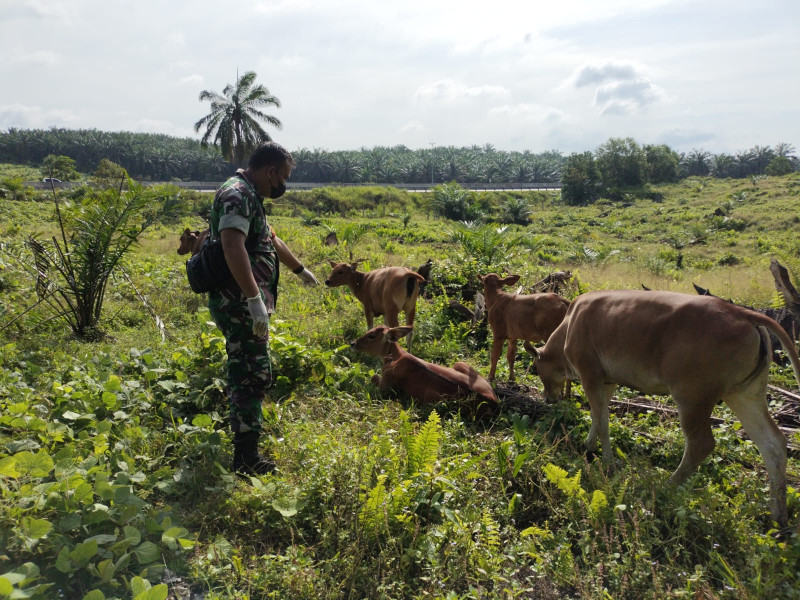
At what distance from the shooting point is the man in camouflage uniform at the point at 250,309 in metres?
4.53

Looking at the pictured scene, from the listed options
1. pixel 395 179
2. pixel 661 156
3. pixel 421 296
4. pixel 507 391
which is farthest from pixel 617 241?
pixel 395 179

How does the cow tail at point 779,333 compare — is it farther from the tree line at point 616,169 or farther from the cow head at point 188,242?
the tree line at point 616,169

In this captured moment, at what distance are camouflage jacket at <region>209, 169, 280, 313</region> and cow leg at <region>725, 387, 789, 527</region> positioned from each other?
4.15 metres

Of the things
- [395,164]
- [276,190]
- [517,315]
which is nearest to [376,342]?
[517,315]

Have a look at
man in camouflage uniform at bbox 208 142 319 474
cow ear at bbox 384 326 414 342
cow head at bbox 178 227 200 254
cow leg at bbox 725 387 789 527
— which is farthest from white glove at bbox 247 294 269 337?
cow head at bbox 178 227 200 254

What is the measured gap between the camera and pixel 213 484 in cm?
450

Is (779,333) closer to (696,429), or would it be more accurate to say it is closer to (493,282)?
(696,429)

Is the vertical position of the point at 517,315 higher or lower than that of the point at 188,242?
lower

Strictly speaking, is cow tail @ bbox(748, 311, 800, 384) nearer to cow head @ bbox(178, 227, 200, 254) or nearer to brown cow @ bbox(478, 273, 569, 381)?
brown cow @ bbox(478, 273, 569, 381)

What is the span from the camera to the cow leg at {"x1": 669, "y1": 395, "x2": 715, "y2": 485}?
448 centimetres

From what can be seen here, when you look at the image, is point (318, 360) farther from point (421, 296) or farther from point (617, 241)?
point (617, 241)

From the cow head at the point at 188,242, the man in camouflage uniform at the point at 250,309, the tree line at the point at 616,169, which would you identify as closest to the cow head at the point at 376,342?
the man in camouflage uniform at the point at 250,309

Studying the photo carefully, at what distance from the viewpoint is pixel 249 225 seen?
4.57 metres

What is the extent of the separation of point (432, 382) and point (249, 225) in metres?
3.01
